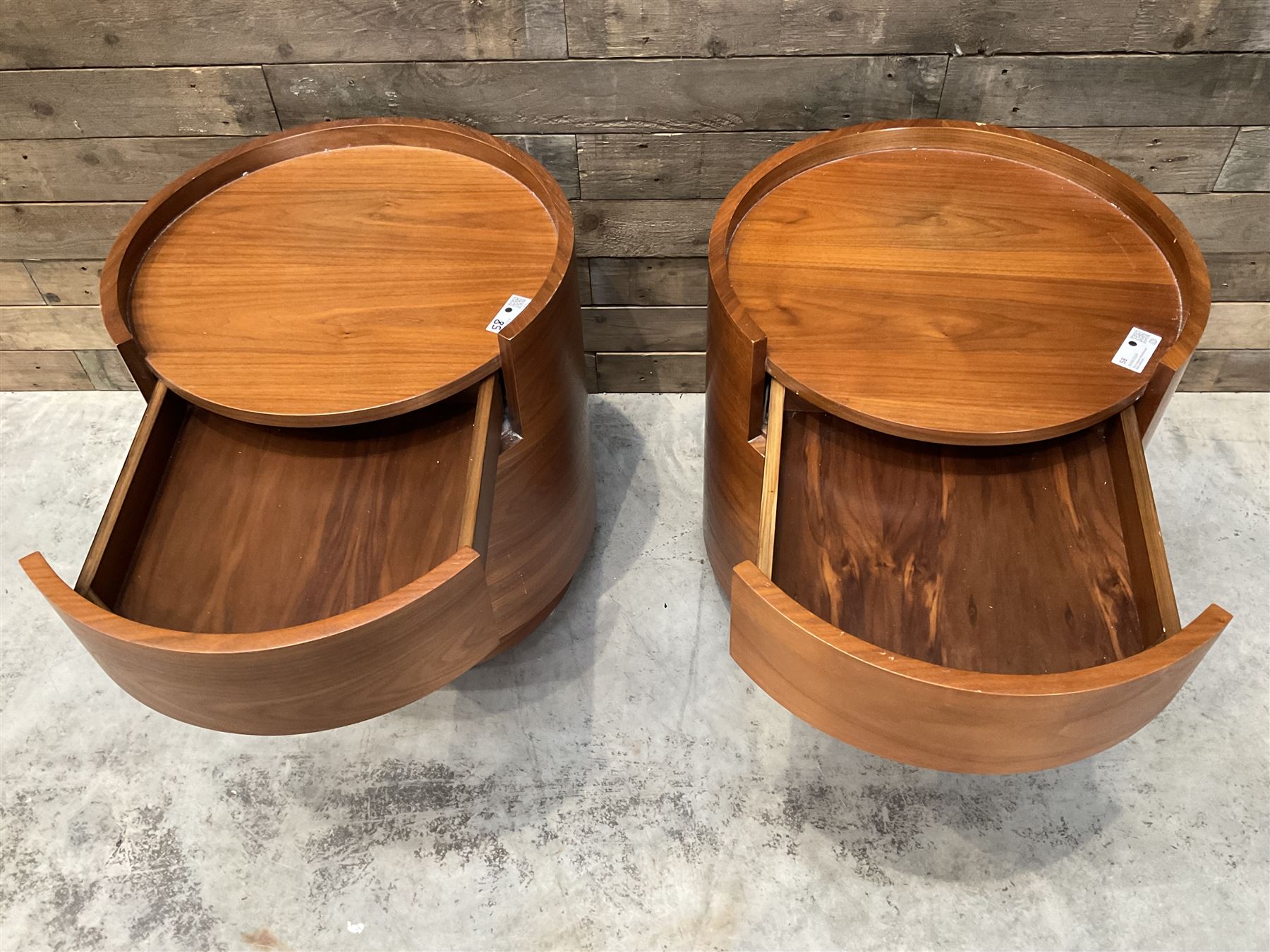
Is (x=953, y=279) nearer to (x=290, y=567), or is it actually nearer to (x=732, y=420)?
(x=732, y=420)

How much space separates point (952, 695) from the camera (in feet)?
3.11

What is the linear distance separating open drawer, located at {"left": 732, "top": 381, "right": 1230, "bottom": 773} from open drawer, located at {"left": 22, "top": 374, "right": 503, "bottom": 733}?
339mm

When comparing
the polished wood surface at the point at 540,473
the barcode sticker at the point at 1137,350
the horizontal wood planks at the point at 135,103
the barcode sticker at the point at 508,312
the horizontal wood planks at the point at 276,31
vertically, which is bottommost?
the polished wood surface at the point at 540,473

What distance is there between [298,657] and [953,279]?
35.5 inches

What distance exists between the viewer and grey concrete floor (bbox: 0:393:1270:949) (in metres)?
1.39

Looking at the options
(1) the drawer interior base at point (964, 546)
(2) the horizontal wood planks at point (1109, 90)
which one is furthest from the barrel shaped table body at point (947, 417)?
(2) the horizontal wood planks at point (1109, 90)

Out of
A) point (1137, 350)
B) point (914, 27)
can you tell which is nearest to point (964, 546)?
point (1137, 350)

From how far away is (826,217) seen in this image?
1.39 metres

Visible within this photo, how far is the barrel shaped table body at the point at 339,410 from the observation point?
1.10 m

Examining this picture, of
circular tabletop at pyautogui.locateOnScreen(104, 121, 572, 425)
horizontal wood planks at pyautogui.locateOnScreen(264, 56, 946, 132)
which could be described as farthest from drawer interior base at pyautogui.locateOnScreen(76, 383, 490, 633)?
horizontal wood planks at pyautogui.locateOnScreen(264, 56, 946, 132)

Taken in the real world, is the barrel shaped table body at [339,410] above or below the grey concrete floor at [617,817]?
above

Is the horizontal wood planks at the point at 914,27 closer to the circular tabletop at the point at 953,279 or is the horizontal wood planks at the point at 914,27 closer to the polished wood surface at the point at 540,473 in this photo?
the circular tabletop at the point at 953,279

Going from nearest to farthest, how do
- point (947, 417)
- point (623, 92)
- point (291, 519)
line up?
point (947, 417) → point (291, 519) → point (623, 92)

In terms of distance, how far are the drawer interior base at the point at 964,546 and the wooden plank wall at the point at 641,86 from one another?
1.75 ft
